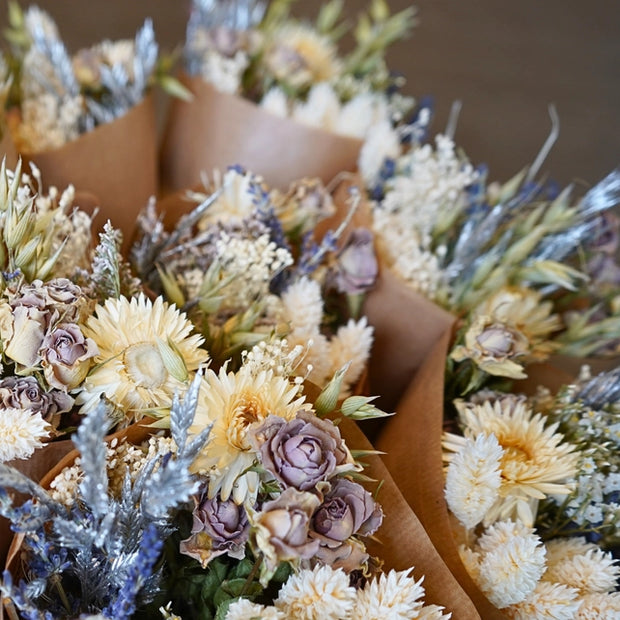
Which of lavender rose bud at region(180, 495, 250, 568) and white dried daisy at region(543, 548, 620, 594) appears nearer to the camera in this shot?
lavender rose bud at region(180, 495, 250, 568)

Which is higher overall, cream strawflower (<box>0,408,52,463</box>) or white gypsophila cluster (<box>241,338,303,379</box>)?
white gypsophila cluster (<box>241,338,303,379</box>)

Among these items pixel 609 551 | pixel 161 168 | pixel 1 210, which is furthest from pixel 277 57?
pixel 609 551

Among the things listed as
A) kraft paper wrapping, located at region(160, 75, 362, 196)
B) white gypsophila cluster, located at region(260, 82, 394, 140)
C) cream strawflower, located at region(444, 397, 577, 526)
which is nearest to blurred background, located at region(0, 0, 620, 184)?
white gypsophila cluster, located at region(260, 82, 394, 140)

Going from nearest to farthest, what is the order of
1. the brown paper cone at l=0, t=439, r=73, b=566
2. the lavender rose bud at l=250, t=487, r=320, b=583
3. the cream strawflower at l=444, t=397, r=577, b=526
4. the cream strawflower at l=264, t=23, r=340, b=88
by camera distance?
the lavender rose bud at l=250, t=487, r=320, b=583 → the brown paper cone at l=0, t=439, r=73, b=566 → the cream strawflower at l=444, t=397, r=577, b=526 → the cream strawflower at l=264, t=23, r=340, b=88

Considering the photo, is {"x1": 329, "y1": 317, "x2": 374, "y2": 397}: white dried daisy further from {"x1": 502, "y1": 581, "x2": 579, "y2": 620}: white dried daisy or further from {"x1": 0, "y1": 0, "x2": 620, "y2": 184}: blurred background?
{"x1": 0, "y1": 0, "x2": 620, "y2": 184}: blurred background

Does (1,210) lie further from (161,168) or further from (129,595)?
(161,168)

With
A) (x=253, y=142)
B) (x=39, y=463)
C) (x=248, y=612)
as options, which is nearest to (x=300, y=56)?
(x=253, y=142)

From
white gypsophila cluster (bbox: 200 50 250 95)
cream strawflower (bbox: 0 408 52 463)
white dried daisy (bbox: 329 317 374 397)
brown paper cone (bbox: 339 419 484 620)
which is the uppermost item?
white gypsophila cluster (bbox: 200 50 250 95)
